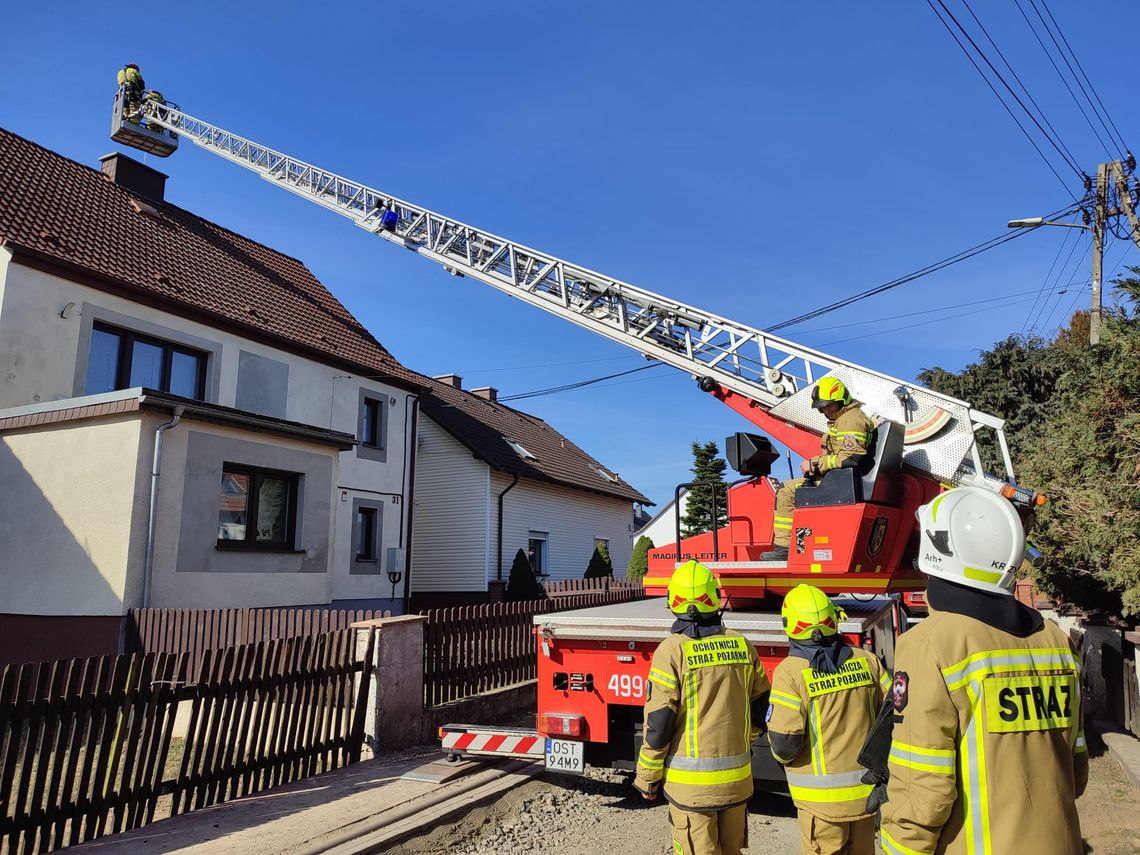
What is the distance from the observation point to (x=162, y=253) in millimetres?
16812

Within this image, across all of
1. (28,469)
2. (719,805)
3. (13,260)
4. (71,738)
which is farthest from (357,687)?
(13,260)

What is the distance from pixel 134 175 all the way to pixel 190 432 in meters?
11.4

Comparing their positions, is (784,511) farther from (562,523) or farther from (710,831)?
Result: (562,523)

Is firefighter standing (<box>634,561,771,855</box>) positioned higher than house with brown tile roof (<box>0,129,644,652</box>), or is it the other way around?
house with brown tile roof (<box>0,129,644,652</box>)

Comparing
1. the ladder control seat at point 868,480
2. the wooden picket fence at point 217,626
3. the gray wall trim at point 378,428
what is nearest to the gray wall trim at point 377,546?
the gray wall trim at point 378,428

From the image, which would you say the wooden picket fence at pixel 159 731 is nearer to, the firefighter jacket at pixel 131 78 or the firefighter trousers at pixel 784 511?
the firefighter trousers at pixel 784 511

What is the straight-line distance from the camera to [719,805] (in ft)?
13.0

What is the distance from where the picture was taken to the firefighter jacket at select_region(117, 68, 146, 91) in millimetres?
23234

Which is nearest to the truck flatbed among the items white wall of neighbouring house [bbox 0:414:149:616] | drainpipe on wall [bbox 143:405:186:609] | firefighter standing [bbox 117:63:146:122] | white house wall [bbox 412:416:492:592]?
drainpipe on wall [bbox 143:405:186:609]

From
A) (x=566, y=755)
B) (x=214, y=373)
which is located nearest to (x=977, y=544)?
(x=566, y=755)

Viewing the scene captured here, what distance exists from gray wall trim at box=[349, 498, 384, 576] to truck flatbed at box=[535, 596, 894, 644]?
13135 millimetres

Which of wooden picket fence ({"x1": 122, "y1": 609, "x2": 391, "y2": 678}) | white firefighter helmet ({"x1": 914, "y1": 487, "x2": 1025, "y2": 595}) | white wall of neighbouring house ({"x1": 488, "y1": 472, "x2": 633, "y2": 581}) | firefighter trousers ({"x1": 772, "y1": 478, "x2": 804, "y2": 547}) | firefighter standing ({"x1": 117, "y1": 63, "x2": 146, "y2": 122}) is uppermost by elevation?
firefighter standing ({"x1": 117, "y1": 63, "x2": 146, "y2": 122})

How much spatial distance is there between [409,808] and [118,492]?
705 cm

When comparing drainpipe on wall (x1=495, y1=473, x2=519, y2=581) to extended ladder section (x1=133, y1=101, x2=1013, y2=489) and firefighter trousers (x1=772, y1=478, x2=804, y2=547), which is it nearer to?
extended ladder section (x1=133, y1=101, x2=1013, y2=489)
